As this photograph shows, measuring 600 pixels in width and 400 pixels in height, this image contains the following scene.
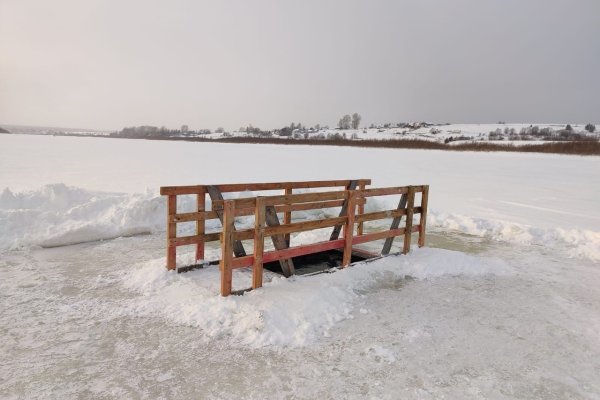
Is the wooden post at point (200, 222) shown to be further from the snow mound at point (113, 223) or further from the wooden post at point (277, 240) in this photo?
the snow mound at point (113, 223)

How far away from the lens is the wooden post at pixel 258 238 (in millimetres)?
4789

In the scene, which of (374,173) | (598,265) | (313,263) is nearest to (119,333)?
(313,263)

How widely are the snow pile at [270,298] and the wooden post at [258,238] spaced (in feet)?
0.48

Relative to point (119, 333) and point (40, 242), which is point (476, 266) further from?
point (40, 242)

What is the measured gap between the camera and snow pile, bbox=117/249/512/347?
403 cm

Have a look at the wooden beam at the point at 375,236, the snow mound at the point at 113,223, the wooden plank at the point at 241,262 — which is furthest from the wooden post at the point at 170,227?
the snow mound at the point at 113,223

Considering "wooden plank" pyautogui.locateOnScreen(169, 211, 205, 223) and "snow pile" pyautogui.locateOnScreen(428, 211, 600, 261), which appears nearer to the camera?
"wooden plank" pyautogui.locateOnScreen(169, 211, 205, 223)

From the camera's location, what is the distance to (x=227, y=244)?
15.0 feet

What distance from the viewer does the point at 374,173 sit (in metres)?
20.0

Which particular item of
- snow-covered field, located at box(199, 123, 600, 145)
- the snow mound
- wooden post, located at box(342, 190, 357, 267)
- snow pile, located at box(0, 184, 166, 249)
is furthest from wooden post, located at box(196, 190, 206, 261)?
snow-covered field, located at box(199, 123, 600, 145)

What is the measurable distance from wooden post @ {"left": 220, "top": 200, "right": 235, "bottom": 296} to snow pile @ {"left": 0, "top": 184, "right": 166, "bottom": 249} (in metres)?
3.85

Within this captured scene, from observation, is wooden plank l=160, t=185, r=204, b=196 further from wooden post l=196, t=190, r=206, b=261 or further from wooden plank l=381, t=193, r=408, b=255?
wooden plank l=381, t=193, r=408, b=255

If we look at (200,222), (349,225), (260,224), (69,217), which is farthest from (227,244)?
(69,217)

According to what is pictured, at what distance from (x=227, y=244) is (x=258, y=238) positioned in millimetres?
398
